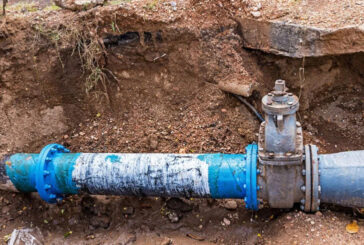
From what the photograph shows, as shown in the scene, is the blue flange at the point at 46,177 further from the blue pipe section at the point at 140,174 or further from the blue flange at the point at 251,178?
the blue flange at the point at 251,178

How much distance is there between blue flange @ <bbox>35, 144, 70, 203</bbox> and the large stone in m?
2.49

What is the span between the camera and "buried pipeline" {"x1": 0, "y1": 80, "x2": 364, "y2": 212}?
313 cm

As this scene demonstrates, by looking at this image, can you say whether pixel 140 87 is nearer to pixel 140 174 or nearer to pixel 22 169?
pixel 140 174

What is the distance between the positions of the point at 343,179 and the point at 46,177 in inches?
101

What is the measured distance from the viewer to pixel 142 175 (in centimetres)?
352

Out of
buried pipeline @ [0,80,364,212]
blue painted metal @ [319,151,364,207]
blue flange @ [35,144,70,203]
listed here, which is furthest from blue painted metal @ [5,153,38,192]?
blue painted metal @ [319,151,364,207]

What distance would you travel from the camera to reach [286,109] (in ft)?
9.93

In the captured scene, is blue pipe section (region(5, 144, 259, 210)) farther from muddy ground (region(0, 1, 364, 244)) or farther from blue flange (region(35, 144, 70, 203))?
muddy ground (region(0, 1, 364, 244))

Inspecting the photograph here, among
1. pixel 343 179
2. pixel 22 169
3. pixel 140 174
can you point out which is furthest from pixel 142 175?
pixel 343 179

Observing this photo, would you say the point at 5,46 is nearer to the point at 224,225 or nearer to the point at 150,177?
the point at 150,177

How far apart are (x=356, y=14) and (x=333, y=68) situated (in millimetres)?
668

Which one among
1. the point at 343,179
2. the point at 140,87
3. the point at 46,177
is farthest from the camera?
the point at 140,87

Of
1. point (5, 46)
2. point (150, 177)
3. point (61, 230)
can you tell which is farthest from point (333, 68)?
point (5, 46)

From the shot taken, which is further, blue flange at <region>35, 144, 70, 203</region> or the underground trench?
blue flange at <region>35, 144, 70, 203</region>
